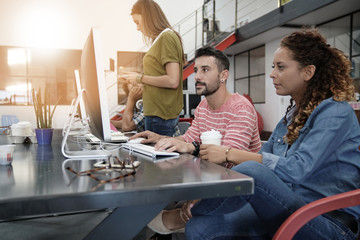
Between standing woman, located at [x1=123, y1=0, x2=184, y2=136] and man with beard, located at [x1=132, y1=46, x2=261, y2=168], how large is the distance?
0.55 ft

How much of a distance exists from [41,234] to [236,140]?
1191 mm

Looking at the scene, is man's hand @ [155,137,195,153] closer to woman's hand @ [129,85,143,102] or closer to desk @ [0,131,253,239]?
desk @ [0,131,253,239]

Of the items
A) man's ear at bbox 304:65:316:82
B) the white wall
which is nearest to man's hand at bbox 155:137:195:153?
man's ear at bbox 304:65:316:82

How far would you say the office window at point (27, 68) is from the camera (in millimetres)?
7586

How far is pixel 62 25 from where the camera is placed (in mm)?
7750

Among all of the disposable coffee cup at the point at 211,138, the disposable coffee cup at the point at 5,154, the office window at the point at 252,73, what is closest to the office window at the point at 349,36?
the office window at the point at 252,73

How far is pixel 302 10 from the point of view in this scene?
5.38 m

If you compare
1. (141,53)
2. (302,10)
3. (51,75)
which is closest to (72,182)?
(302,10)

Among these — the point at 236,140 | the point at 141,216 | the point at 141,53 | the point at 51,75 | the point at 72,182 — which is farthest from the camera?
the point at 51,75

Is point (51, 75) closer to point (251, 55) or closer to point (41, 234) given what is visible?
point (251, 55)

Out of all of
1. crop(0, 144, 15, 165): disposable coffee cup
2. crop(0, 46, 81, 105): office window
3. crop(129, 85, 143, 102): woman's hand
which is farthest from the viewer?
crop(0, 46, 81, 105): office window

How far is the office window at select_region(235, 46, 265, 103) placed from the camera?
8824 mm

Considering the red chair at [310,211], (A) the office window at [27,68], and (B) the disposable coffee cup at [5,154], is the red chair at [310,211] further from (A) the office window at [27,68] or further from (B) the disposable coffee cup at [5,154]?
(A) the office window at [27,68]

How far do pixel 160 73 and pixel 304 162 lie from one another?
121 cm
